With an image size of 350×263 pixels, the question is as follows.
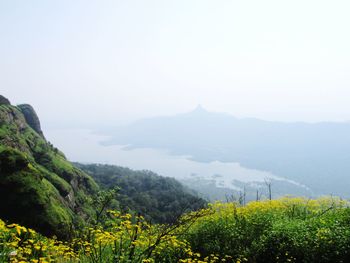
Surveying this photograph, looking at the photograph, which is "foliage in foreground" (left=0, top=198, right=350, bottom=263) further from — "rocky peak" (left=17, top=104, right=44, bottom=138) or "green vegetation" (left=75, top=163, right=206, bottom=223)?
Result: "rocky peak" (left=17, top=104, right=44, bottom=138)

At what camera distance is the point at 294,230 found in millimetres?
10945

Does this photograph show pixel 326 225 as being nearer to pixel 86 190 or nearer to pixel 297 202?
pixel 297 202

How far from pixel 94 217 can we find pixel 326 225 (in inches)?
282

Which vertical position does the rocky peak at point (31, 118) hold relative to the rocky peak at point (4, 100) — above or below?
below

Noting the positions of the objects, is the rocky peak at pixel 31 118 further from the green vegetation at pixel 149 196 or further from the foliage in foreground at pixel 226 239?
the foliage in foreground at pixel 226 239

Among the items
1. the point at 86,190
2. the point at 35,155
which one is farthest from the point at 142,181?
the point at 35,155

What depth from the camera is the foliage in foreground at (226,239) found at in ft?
28.3

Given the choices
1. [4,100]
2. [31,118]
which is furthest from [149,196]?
[4,100]

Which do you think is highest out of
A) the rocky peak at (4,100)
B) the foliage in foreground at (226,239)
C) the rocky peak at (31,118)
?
the rocky peak at (4,100)

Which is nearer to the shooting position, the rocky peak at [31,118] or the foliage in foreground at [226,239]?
the foliage in foreground at [226,239]

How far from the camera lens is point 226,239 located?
11.9 metres

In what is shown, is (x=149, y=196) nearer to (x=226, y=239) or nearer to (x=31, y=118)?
(x=31, y=118)

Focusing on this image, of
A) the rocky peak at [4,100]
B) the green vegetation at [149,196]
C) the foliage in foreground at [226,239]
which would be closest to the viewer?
the foliage in foreground at [226,239]

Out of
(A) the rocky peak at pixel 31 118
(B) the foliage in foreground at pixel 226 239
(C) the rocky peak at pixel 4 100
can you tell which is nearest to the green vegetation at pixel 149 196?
(A) the rocky peak at pixel 31 118
